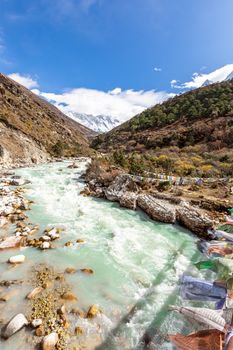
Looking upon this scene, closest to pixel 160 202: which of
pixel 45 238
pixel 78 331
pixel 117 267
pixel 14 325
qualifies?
pixel 117 267

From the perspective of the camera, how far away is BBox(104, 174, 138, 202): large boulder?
1591 cm

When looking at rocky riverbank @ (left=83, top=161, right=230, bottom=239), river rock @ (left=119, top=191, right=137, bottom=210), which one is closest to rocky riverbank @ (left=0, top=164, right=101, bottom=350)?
river rock @ (left=119, top=191, right=137, bottom=210)

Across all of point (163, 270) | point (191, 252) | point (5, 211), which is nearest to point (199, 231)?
point (191, 252)

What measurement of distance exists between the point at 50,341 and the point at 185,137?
4669 cm

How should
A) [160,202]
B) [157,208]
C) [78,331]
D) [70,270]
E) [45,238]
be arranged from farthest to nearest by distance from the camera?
[160,202] → [157,208] → [45,238] → [70,270] → [78,331]

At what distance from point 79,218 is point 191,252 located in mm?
5744

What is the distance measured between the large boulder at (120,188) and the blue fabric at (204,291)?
36.8ft

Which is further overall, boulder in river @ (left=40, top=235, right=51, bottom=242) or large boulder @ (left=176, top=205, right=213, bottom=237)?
large boulder @ (left=176, top=205, right=213, bottom=237)

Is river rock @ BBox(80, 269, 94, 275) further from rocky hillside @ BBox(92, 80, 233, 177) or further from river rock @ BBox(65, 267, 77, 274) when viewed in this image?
rocky hillside @ BBox(92, 80, 233, 177)

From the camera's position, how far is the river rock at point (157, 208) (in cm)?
1262

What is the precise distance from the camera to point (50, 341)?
4.88 m

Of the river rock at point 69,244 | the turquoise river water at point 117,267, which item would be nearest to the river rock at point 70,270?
the turquoise river water at point 117,267

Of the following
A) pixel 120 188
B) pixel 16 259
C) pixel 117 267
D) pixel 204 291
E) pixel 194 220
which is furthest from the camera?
pixel 120 188

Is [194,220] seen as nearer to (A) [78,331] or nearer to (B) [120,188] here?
(B) [120,188]
